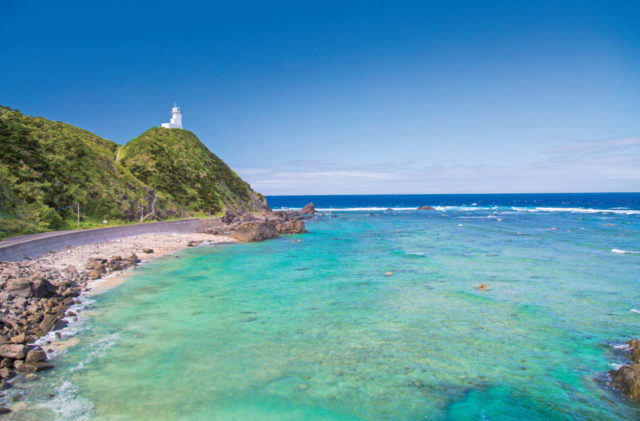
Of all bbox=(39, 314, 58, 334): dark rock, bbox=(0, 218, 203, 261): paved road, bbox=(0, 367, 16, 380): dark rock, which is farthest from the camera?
bbox=(0, 218, 203, 261): paved road

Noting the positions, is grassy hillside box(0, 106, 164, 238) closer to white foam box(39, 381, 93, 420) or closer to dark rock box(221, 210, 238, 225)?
dark rock box(221, 210, 238, 225)

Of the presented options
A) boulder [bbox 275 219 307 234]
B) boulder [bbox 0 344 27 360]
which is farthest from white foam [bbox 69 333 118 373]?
boulder [bbox 275 219 307 234]

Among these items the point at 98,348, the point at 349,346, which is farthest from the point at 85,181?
the point at 349,346

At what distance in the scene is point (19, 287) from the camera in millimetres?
14719

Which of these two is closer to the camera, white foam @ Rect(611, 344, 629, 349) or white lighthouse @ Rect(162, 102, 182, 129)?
→ white foam @ Rect(611, 344, 629, 349)

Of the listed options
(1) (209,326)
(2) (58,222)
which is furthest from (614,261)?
(2) (58,222)

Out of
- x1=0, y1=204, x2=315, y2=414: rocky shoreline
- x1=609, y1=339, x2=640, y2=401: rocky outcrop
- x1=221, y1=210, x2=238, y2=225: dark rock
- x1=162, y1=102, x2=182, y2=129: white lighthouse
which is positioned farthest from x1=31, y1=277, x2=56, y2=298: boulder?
x1=162, y1=102, x2=182, y2=129: white lighthouse

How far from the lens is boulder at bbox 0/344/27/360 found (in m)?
10.7

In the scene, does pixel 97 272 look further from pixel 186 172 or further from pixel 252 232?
pixel 186 172

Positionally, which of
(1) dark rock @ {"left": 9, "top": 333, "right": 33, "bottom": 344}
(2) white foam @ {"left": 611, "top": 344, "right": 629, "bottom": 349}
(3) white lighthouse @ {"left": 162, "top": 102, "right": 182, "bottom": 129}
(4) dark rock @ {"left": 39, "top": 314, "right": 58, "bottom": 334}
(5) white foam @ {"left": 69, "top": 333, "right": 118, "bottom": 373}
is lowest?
(2) white foam @ {"left": 611, "top": 344, "right": 629, "bottom": 349}

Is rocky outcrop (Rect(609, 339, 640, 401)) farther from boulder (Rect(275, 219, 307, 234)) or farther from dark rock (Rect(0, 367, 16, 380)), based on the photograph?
boulder (Rect(275, 219, 307, 234))

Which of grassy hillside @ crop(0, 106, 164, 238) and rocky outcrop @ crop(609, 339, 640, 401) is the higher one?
grassy hillside @ crop(0, 106, 164, 238)

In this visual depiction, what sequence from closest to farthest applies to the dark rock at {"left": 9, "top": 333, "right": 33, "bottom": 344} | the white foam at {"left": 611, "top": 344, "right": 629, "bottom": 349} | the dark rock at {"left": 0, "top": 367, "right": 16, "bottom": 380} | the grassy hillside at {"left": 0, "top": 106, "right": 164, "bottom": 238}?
the dark rock at {"left": 0, "top": 367, "right": 16, "bottom": 380}, the dark rock at {"left": 9, "top": 333, "right": 33, "bottom": 344}, the white foam at {"left": 611, "top": 344, "right": 629, "bottom": 349}, the grassy hillside at {"left": 0, "top": 106, "right": 164, "bottom": 238}

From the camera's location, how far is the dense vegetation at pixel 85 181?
99.8 feet
